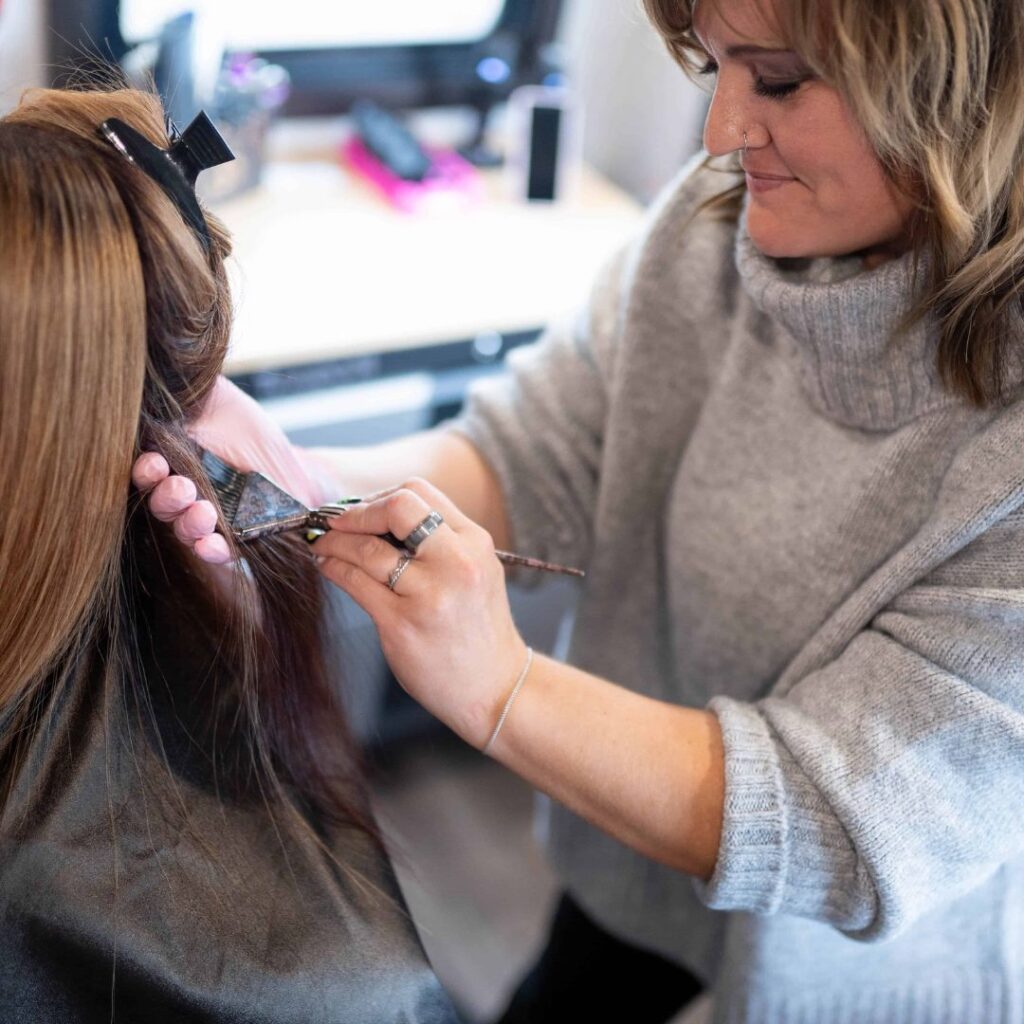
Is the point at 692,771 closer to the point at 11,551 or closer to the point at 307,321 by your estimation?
the point at 11,551

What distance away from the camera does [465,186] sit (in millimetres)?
1759

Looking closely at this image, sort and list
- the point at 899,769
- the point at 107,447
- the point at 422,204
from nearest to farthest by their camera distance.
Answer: the point at 107,447
the point at 899,769
the point at 422,204

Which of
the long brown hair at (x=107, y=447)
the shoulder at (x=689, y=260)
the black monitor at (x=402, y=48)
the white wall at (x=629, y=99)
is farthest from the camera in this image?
the white wall at (x=629, y=99)

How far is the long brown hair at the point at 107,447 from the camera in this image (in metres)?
0.62

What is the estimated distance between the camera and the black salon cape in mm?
716

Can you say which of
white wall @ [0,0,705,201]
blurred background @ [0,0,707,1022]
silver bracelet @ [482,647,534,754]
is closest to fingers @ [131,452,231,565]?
silver bracelet @ [482,647,534,754]

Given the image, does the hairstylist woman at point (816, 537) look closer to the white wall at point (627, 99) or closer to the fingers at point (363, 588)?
the fingers at point (363, 588)

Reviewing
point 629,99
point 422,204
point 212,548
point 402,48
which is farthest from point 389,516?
point 629,99

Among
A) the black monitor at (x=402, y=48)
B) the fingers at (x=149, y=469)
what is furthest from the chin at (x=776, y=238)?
the black monitor at (x=402, y=48)

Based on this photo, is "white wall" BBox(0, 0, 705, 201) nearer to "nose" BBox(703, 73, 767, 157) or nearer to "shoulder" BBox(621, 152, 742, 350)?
"shoulder" BBox(621, 152, 742, 350)

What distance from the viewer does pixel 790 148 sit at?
0.75 m

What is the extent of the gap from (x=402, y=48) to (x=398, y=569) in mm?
1229

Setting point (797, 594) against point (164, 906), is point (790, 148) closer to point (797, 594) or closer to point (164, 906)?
point (797, 594)

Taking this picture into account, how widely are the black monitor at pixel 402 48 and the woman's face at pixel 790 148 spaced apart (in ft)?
3.23
